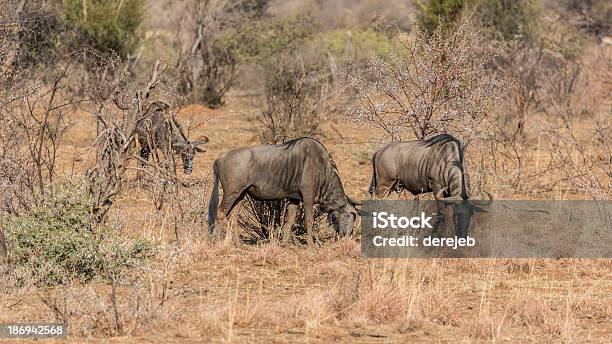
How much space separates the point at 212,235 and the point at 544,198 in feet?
19.9

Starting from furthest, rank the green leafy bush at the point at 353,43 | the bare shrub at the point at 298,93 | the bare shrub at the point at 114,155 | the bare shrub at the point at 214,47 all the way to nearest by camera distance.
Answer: the green leafy bush at the point at 353,43
the bare shrub at the point at 214,47
the bare shrub at the point at 298,93
the bare shrub at the point at 114,155

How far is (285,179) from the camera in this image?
37.5 feet

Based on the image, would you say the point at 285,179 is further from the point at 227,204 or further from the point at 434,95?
the point at 434,95

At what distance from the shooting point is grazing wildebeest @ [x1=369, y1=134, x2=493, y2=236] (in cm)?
1142

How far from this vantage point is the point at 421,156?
1206 cm

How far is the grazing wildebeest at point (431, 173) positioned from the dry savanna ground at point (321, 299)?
0.71 meters

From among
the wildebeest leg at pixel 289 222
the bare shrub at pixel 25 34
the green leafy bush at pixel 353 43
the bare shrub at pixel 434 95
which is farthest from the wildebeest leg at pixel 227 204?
the green leafy bush at pixel 353 43

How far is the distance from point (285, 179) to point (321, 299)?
322 centimetres

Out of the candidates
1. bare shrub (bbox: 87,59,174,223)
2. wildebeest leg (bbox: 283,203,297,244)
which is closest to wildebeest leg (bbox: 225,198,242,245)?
wildebeest leg (bbox: 283,203,297,244)

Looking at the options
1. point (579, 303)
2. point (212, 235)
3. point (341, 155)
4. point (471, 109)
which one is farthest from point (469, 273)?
point (341, 155)

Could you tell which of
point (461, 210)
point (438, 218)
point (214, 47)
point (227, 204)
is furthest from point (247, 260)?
point (214, 47)

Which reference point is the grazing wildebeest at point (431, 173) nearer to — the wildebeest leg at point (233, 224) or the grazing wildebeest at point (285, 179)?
the grazing wildebeest at point (285, 179)

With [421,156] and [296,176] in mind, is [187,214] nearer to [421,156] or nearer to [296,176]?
[296,176]

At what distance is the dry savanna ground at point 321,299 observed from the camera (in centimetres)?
790
